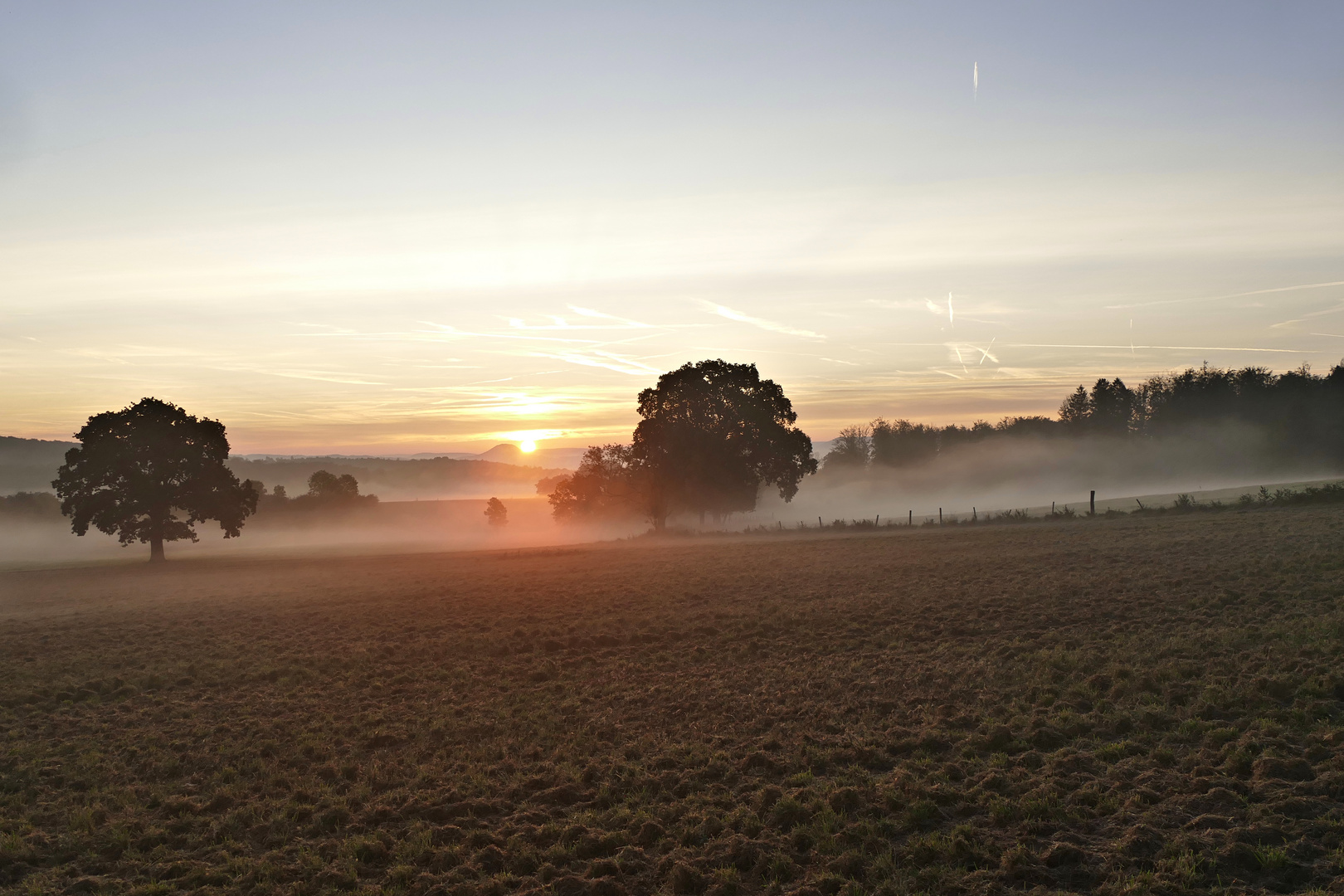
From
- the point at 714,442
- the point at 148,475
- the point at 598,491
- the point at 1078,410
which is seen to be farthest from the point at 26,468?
the point at 1078,410

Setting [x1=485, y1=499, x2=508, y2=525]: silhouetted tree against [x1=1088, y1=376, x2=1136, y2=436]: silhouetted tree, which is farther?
[x1=1088, y1=376, x2=1136, y2=436]: silhouetted tree

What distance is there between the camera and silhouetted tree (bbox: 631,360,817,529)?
5650cm

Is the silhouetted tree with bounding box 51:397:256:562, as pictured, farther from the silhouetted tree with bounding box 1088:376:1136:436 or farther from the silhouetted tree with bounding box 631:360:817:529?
the silhouetted tree with bounding box 1088:376:1136:436

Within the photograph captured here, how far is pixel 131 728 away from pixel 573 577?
18.6 metres

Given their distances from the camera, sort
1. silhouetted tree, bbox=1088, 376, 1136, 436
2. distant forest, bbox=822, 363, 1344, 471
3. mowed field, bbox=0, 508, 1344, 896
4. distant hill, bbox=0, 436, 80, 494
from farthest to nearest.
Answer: distant hill, bbox=0, 436, 80, 494, silhouetted tree, bbox=1088, 376, 1136, 436, distant forest, bbox=822, 363, 1344, 471, mowed field, bbox=0, 508, 1344, 896

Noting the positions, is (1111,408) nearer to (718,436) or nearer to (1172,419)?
(1172,419)

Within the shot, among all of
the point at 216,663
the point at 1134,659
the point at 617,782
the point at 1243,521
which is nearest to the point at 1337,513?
the point at 1243,521

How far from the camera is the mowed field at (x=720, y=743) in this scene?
26.3 feet

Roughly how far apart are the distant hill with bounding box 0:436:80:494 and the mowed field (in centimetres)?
17439

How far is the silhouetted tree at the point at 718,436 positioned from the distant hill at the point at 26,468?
492 feet

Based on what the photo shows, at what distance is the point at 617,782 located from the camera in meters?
10.3

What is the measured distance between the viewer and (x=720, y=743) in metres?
11.6

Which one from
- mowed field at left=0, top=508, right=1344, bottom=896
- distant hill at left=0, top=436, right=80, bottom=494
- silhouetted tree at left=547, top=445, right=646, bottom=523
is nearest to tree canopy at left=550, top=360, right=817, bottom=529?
silhouetted tree at left=547, top=445, right=646, bottom=523

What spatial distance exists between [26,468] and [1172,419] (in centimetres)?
23404
